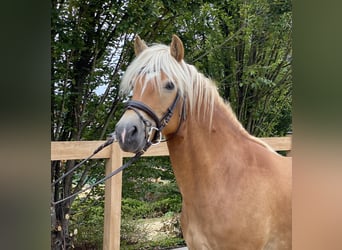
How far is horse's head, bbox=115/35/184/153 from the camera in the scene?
1.02m

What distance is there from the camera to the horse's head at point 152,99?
40.3 inches

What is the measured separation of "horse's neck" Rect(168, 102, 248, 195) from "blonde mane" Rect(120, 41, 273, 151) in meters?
0.03

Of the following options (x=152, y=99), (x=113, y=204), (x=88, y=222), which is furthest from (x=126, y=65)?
(x=152, y=99)

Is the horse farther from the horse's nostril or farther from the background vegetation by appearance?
the background vegetation

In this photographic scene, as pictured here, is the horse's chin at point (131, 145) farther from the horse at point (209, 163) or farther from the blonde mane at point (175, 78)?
the blonde mane at point (175, 78)

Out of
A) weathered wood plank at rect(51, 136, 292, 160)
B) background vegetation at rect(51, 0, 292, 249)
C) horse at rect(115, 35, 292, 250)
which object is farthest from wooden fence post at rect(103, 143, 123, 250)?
horse at rect(115, 35, 292, 250)

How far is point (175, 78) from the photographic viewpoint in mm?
1093

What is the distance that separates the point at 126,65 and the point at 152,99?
0.98m

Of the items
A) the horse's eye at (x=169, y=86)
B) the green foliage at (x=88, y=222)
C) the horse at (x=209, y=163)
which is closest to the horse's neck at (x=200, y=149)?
the horse at (x=209, y=163)

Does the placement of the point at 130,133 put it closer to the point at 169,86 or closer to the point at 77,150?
the point at 169,86

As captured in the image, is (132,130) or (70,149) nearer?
(132,130)
